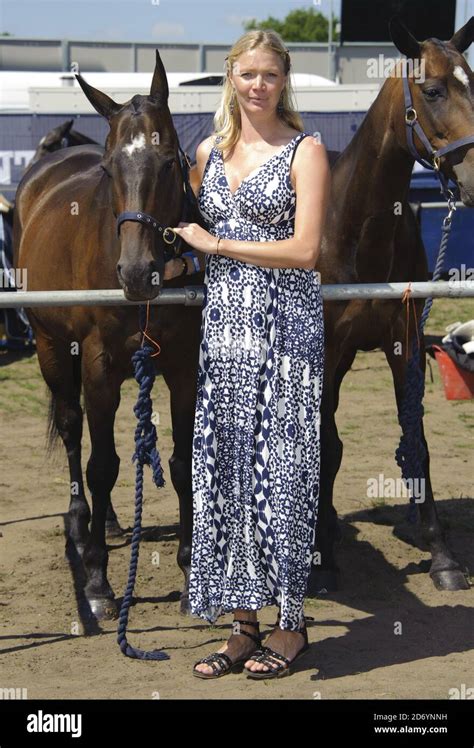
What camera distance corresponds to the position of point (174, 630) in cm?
461

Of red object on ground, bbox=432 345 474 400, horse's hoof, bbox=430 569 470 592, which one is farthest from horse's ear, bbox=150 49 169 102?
red object on ground, bbox=432 345 474 400

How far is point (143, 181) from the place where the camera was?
3875 millimetres

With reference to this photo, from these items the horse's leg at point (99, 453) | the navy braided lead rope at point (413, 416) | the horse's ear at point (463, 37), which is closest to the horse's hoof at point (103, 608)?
the horse's leg at point (99, 453)

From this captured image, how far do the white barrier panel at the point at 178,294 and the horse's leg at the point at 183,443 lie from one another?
2.82 feet

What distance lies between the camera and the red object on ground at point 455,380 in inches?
353

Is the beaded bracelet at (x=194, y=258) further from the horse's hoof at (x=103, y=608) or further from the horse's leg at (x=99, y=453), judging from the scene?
the horse's hoof at (x=103, y=608)

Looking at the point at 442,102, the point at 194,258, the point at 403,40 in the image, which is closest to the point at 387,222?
the point at 442,102

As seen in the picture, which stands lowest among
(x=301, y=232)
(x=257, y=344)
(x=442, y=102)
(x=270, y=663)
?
(x=270, y=663)

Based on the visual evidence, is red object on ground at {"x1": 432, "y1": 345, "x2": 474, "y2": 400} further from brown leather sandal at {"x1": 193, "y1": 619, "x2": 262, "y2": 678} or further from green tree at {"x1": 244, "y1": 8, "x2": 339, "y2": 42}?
green tree at {"x1": 244, "y1": 8, "x2": 339, "y2": 42}

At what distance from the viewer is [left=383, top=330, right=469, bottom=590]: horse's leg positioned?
17.2ft

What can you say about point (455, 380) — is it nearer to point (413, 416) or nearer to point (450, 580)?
point (450, 580)

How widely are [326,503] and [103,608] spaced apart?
4.15 ft
